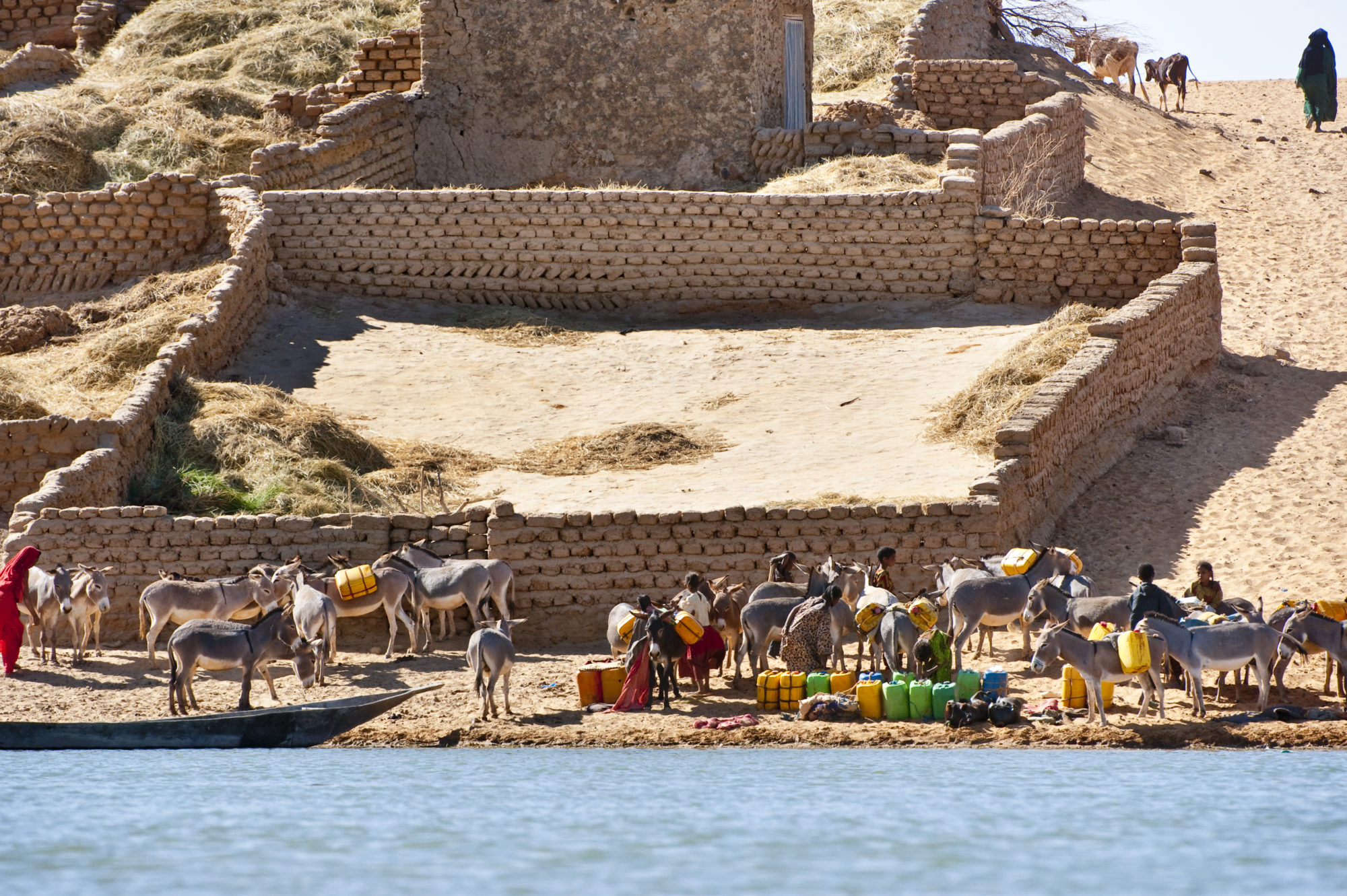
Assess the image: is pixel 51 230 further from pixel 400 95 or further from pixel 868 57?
pixel 868 57

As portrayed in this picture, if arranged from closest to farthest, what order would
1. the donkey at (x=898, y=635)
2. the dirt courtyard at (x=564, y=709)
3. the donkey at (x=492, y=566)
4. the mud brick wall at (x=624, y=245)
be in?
the dirt courtyard at (x=564, y=709) → the donkey at (x=898, y=635) → the donkey at (x=492, y=566) → the mud brick wall at (x=624, y=245)

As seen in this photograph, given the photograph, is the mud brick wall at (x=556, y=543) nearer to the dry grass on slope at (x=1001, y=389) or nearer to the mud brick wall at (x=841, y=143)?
the dry grass on slope at (x=1001, y=389)

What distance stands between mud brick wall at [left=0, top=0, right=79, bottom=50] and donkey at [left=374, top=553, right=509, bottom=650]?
70.6 ft

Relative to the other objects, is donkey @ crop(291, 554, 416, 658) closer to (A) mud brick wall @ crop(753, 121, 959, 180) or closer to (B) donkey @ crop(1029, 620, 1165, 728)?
(B) donkey @ crop(1029, 620, 1165, 728)

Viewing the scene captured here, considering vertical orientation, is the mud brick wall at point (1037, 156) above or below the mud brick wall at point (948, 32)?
below

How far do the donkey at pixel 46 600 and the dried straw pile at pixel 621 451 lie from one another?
4489mm

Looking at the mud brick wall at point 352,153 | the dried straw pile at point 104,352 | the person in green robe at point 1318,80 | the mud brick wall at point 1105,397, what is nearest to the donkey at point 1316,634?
the mud brick wall at point 1105,397

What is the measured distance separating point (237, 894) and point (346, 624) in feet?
18.9

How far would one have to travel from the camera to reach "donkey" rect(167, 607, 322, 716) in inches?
482

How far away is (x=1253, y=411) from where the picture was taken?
18.1 m

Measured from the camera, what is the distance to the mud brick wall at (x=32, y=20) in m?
31.8

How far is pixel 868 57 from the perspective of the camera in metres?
29.0

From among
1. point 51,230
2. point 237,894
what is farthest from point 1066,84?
point 237,894

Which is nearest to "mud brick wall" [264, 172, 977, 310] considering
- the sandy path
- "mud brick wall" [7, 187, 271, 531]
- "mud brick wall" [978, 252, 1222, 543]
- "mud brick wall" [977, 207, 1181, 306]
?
"mud brick wall" [977, 207, 1181, 306]
